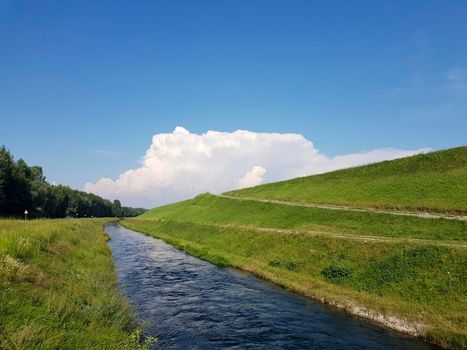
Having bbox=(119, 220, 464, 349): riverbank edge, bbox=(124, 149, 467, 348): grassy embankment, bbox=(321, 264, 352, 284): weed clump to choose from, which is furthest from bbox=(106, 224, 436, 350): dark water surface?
bbox=(321, 264, 352, 284): weed clump

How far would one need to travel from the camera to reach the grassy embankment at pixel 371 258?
26.0 m

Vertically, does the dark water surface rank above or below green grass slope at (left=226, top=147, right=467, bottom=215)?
below

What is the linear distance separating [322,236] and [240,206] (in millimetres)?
41267

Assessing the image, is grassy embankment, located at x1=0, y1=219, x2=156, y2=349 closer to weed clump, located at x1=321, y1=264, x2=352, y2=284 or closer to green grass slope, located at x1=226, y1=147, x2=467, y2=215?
weed clump, located at x1=321, y1=264, x2=352, y2=284

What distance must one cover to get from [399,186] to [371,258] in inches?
1106

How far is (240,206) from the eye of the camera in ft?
282

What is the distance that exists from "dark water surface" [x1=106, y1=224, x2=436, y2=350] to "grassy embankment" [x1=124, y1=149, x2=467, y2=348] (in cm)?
197

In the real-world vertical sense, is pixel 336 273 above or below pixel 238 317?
above

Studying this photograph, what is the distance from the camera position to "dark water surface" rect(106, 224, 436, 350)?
22.4 m

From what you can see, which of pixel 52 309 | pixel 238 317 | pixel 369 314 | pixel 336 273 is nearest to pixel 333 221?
pixel 336 273

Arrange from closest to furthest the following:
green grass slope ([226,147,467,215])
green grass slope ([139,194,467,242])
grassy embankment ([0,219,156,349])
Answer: grassy embankment ([0,219,156,349]) → green grass slope ([139,194,467,242]) → green grass slope ([226,147,467,215])

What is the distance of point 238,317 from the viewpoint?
2723 cm

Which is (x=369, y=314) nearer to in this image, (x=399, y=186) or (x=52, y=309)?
(x=52, y=309)

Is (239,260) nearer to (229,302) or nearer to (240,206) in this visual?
(229,302)
